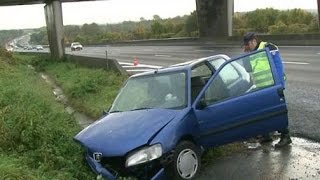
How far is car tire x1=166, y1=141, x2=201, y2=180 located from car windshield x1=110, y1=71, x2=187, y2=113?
1.95 feet

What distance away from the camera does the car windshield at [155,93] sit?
22.9ft

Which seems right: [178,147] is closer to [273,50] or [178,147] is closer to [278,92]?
[278,92]

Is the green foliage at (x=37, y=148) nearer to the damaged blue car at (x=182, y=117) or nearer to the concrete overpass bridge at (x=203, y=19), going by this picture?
the damaged blue car at (x=182, y=117)

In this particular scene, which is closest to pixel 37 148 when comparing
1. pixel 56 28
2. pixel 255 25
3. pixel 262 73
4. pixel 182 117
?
pixel 182 117

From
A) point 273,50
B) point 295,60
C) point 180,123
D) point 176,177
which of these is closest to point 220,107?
point 180,123

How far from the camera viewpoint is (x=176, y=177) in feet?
20.4

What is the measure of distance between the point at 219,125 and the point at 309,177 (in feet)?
4.34

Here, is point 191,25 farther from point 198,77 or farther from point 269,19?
point 198,77

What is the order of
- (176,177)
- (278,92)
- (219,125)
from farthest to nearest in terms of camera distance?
(278,92) < (219,125) < (176,177)

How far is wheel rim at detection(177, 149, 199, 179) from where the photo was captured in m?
6.32

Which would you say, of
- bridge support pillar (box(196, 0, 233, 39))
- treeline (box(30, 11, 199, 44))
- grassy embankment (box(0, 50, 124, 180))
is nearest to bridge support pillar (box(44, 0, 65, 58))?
bridge support pillar (box(196, 0, 233, 39))

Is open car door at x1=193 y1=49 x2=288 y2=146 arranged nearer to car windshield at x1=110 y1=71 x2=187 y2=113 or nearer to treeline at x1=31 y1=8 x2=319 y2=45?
car windshield at x1=110 y1=71 x2=187 y2=113

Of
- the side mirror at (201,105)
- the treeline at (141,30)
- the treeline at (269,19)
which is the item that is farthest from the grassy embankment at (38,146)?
the treeline at (141,30)

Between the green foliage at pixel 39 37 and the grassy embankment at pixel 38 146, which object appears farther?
the green foliage at pixel 39 37
